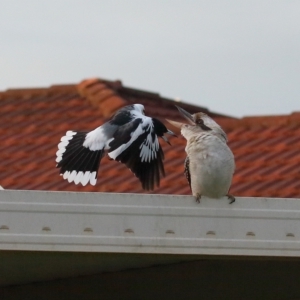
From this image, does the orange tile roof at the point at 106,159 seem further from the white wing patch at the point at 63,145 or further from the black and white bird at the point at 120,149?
the black and white bird at the point at 120,149

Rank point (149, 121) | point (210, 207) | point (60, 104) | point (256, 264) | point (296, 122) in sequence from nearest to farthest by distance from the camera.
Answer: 1. point (210, 207)
2. point (256, 264)
3. point (149, 121)
4. point (296, 122)
5. point (60, 104)

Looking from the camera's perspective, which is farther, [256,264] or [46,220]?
[256,264]

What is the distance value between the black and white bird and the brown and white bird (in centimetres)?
41

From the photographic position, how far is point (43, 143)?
1009cm

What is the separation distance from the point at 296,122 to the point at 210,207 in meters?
4.77

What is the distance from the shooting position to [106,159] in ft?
30.9

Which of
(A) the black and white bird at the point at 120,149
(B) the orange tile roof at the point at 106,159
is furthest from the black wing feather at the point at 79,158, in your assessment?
(B) the orange tile roof at the point at 106,159

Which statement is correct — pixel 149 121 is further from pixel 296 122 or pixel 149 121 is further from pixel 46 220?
pixel 296 122

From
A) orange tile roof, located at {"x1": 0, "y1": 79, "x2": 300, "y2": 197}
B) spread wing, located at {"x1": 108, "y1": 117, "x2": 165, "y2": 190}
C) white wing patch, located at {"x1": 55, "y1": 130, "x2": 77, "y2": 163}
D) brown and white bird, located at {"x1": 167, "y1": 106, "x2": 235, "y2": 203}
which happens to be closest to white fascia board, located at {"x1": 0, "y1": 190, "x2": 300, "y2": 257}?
brown and white bird, located at {"x1": 167, "y1": 106, "x2": 235, "y2": 203}

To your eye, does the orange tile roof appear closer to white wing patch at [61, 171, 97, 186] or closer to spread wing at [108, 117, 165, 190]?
spread wing at [108, 117, 165, 190]

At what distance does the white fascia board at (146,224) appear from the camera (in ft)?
16.0

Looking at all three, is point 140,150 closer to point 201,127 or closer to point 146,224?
point 201,127

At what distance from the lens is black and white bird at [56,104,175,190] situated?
21.0ft

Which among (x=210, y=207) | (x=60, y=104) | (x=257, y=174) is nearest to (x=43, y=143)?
(x=60, y=104)
